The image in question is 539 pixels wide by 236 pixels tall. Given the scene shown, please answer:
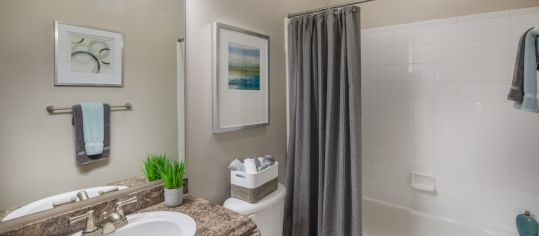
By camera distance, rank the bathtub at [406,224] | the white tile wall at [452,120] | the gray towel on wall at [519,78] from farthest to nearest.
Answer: the bathtub at [406,224], the white tile wall at [452,120], the gray towel on wall at [519,78]

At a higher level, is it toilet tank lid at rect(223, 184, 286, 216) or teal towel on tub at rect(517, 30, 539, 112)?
teal towel on tub at rect(517, 30, 539, 112)

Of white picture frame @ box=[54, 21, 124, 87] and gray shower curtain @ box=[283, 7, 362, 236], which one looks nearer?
white picture frame @ box=[54, 21, 124, 87]

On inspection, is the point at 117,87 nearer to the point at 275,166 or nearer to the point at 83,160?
the point at 83,160

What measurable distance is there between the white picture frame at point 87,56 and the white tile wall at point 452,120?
1818mm

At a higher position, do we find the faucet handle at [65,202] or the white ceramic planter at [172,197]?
the faucet handle at [65,202]

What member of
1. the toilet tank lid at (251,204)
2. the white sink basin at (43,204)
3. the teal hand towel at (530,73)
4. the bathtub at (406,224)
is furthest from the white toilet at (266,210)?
the teal hand towel at (530,73)

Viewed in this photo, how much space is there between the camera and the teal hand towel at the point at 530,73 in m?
1.25

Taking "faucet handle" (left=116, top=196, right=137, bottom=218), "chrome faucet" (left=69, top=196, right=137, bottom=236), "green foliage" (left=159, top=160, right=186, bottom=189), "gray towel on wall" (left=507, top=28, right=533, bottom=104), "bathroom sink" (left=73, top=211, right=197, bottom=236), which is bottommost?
"bathroom sink" (left=73, top=211, right=197, bottom=236)

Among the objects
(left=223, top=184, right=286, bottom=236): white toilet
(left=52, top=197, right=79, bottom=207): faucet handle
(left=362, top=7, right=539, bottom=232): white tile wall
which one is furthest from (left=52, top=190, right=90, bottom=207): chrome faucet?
(left=362, top=7, right=539, bottom=232): white tile wall

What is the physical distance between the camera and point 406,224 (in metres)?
2.04

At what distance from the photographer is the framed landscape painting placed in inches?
57.1

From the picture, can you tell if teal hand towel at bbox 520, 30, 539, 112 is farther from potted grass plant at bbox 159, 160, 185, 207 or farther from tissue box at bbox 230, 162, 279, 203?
potted grass plant at bbox 159, 160, 185, 207

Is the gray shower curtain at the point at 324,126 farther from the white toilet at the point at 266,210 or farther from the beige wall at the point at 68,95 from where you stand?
the beige wall at the point at 68,95

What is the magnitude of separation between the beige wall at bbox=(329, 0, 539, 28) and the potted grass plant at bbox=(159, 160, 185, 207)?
1846 mm
